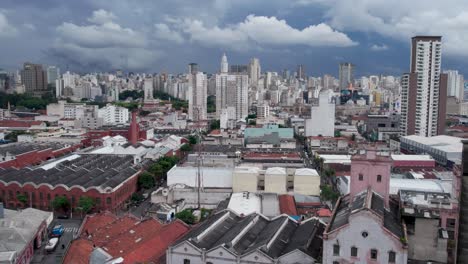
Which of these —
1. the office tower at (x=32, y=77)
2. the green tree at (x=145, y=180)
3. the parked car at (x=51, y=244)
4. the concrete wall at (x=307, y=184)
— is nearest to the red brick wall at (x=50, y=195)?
the green tree at (x=145, y=180)

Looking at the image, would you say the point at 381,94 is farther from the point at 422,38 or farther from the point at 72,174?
the point at 72,174

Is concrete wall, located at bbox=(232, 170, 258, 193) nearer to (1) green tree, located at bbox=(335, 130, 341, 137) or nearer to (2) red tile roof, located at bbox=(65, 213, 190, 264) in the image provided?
(2) red tile roof, located at bbox=(65, 213, 190, 264)

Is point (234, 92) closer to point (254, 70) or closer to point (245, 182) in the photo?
point (245, 182)

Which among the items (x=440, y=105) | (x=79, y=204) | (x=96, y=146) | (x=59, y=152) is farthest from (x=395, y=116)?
(x=79, y=204)

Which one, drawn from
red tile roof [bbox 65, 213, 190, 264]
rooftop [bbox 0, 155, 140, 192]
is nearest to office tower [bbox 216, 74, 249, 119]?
rooftop [bbox 0, 155, 140, 192]

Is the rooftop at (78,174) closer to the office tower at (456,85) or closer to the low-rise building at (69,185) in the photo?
the low-rise building at (69,185)

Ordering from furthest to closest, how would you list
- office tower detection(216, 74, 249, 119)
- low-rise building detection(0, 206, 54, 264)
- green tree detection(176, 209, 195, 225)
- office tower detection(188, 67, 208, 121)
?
1. office tower detection(216, 74, 249, 119)
2. office tower detection(188, 67, 208, 121)
3. green tree detection(176, 209, 195, 225)
4. low-rise building detection(0, 206, 54, 264)
